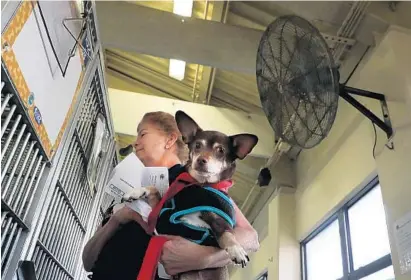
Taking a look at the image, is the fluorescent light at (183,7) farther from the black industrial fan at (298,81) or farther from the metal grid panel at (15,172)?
the metal grid panel at (15,172)

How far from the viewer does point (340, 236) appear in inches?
123

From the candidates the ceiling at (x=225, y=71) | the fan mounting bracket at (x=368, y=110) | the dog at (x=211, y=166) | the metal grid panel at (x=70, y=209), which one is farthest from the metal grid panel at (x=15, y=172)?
the ceiling at (x=225, y=71)

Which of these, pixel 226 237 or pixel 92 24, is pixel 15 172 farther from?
pixel 92 24

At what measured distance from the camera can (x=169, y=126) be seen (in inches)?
56.0

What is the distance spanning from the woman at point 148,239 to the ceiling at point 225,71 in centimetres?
189

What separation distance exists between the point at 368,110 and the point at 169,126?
144 cm

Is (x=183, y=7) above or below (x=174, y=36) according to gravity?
above

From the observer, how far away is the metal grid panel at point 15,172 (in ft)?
3.49

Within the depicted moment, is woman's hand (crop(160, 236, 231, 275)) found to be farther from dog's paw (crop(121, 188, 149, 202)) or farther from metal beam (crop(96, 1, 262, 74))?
metal beam (crop(96, 1, 262, 74))

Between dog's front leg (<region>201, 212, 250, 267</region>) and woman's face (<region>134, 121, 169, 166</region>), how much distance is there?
37 centimetres

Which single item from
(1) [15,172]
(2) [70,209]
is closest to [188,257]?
(1) [15,172]

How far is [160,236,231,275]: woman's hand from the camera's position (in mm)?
1003

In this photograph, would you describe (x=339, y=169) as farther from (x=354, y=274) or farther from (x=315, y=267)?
(x=315, y=267)

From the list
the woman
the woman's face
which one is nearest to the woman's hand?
the woman
